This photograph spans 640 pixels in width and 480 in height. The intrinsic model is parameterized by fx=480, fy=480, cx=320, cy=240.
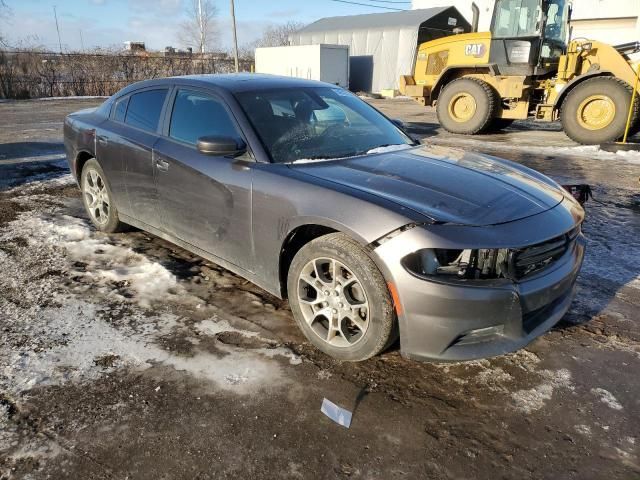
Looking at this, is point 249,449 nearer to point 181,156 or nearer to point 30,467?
point 30,467

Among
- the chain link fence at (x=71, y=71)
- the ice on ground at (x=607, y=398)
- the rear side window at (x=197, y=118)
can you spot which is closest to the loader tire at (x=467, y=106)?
the rear side window at (x=197, y=118)

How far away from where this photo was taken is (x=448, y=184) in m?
2.75

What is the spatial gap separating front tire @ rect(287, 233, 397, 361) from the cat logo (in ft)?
34.2

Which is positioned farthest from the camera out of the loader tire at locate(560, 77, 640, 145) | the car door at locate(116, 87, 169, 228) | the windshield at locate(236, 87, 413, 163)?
the loader tire at locate(560, 77, 640, 145)

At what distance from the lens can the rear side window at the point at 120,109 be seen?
433cm

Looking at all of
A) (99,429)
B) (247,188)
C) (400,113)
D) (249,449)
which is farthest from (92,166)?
(400,113)

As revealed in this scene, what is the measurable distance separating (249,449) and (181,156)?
217cm

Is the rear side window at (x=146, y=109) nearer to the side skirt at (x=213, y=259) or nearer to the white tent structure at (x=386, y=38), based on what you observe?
the side skirt at (x=213, y=259)

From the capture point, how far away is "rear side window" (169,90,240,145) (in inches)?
131

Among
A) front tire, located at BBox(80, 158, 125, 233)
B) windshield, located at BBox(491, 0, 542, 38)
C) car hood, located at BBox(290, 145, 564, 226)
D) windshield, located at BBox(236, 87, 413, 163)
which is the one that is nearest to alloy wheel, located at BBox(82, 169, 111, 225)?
front tire, located at BBox(80, 158, 125, 233)

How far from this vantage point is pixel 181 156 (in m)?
3.50

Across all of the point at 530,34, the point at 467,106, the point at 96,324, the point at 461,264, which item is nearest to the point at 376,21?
the point at 467,106

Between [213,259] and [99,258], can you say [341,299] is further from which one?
[99,258]

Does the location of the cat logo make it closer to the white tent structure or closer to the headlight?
the headlight
